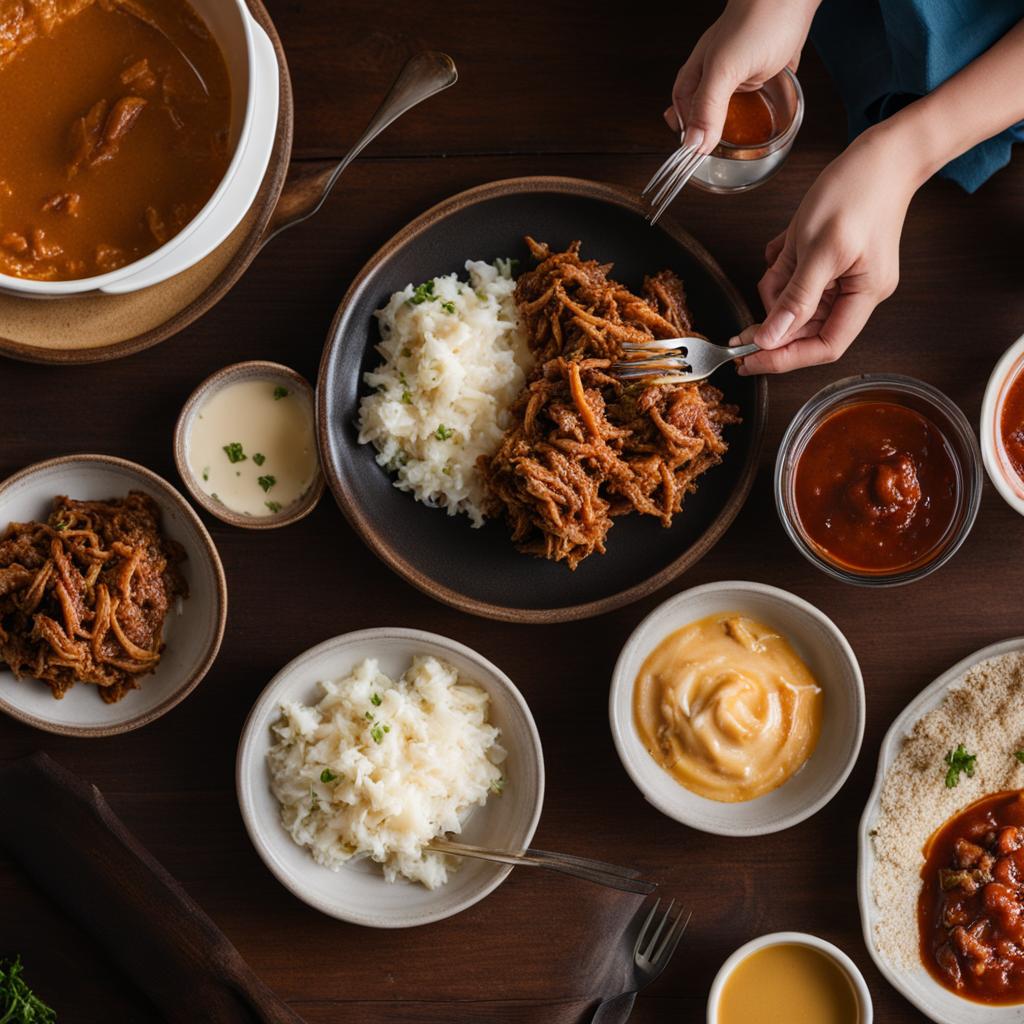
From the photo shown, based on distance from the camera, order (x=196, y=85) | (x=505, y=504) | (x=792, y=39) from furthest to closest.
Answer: (x=505, y=504), (x=792, y=39), (x=196, y=85)

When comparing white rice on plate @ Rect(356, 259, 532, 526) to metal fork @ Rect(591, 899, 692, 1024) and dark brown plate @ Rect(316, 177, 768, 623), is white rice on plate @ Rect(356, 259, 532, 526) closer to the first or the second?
dark brown plate @ Rect(316, 177, 768, 623)

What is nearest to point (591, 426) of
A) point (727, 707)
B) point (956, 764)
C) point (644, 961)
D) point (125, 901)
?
point (727, 707)

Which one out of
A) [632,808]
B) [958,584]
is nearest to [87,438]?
[632,808]

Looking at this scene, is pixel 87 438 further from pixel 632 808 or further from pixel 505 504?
pixel 632 808

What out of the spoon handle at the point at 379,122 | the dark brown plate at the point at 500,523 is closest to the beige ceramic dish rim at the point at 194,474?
the dark brown plate at the point at 500,523

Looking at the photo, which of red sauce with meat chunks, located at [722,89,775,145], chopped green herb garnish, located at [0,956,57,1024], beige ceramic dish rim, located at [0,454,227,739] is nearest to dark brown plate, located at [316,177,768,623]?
red sauce with meat chunks, located at [722,89,775,145]

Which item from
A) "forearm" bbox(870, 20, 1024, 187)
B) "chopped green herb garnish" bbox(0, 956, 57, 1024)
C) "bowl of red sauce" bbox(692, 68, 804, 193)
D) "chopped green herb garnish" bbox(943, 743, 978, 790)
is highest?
"bowl of red sauce" bbox(692, 68, 804, 193)
